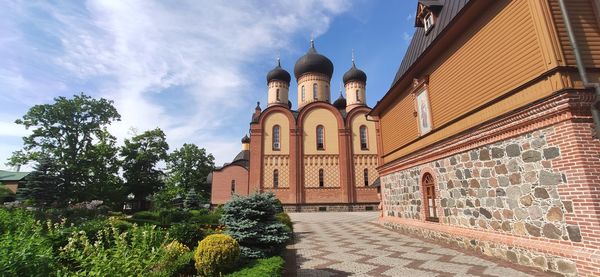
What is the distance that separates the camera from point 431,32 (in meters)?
10.6

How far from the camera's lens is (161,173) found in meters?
36.5

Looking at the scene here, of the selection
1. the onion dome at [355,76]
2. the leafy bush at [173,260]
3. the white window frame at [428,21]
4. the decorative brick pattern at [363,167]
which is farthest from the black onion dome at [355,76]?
the leafy bush at [173,260]

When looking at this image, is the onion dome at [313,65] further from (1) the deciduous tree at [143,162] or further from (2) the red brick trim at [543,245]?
(2) the red brick trim at [543,245]

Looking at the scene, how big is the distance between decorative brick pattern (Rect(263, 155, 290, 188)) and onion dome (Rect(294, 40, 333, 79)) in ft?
36.5

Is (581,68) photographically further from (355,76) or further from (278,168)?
(355,76)

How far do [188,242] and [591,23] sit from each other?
37.9 feet

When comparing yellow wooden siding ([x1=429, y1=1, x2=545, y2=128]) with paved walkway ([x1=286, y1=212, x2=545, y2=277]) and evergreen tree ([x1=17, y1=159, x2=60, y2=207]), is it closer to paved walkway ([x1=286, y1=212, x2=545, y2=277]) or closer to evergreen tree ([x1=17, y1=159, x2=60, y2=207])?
paved walkway ([x1=286, y1=212, x2=545, y2=277])

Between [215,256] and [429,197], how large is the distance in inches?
303

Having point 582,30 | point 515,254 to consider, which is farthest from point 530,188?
point 582,30

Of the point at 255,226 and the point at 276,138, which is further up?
the point at 276,138

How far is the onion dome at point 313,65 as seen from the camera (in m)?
34.7

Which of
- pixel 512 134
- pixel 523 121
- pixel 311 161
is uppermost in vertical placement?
pixel 311 161

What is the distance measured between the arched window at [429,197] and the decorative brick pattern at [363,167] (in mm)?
19505

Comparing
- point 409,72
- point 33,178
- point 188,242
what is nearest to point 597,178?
point 409,72
